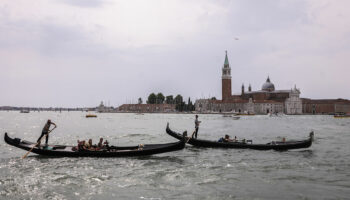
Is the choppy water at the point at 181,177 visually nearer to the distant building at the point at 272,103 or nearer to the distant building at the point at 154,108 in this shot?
the distant building at the point at 272,103

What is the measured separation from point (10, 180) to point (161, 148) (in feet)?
22.4

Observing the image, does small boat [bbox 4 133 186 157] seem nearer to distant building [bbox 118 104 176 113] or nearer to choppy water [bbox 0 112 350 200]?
choppy water [bbox 0 112 350 200]

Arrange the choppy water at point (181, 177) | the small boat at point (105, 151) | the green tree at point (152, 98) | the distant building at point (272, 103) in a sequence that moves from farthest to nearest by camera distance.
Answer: the green tree at point (152, 98) < the distant building at point (272, 103) < the small boat at point (105, 151) < the choppy water at point (181, 177)

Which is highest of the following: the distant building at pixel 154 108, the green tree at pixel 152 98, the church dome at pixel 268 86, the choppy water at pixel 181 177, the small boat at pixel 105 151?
the church dome at pixel 268 86

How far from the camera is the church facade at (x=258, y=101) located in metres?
143

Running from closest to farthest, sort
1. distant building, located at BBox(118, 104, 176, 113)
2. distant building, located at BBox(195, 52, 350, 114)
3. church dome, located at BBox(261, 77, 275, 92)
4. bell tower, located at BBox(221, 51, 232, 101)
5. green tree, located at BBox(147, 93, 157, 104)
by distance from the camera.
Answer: distant building, located at BBox(195, 52, 350, 114) < bell tower, located at BBox(221, 51, 232, 101) < green tree, located at BBox(147, 93, 157, 104) < distant building, located at BBox(118, 104, 176, 113) < church dome, located at BBox(261, 77, 275, 92)

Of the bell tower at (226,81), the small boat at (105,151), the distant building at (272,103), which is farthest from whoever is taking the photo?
the bell tower at (226,81)

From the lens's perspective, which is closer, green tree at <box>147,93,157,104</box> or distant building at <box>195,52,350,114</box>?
distant building at <box>195,52,350,114</box>

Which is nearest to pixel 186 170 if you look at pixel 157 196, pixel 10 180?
pixel 157 196

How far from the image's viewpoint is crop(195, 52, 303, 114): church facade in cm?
14300

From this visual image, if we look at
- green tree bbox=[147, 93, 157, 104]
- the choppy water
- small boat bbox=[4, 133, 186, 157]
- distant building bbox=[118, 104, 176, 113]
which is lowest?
the choppy water

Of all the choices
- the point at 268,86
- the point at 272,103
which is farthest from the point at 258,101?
the point at 268,86

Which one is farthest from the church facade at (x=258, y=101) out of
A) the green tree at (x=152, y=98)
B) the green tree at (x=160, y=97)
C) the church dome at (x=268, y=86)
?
the green tree at (x=152, y=98)

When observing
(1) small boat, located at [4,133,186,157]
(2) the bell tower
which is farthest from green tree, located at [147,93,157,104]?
(1) small boat, located at [4,133,186,157]
